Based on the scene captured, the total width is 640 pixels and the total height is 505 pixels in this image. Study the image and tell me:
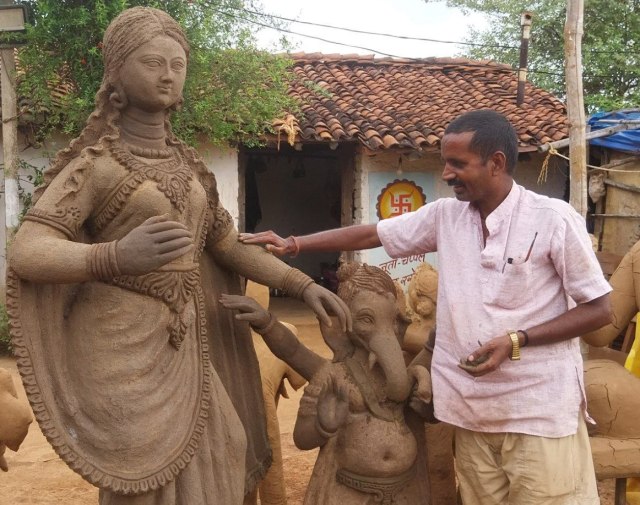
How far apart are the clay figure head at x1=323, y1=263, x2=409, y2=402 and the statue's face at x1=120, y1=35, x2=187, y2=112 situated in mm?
1084

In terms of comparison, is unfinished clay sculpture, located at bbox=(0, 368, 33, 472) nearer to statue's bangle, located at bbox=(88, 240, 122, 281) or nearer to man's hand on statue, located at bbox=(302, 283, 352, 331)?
statue's bangle, located at bbox=(88, 240, 122, 281)

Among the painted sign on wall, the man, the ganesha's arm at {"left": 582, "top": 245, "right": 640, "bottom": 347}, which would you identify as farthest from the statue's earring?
the painted sign on wall

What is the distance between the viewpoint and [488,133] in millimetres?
2486

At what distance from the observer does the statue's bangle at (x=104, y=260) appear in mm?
2170

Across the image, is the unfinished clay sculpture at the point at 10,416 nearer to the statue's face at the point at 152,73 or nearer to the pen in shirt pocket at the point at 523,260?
the statue's face at the point at 152,73

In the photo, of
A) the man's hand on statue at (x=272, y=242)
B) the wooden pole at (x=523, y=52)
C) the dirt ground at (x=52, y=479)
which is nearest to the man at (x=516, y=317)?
the man's hand on statue at (x=272, y=242)

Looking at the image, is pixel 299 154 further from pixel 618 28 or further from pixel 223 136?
pixel 618 28

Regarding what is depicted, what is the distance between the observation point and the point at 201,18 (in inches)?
325

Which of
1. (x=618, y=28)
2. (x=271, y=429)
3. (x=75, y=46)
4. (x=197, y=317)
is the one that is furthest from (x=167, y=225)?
(x=618, y=28)

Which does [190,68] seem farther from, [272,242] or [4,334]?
[272,242]

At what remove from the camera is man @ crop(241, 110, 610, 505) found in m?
2.46

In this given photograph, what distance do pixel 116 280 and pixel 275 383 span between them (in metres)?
1.85

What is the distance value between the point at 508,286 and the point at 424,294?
4.48ft

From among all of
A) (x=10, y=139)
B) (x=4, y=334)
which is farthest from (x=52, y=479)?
(x=10, y=139)
